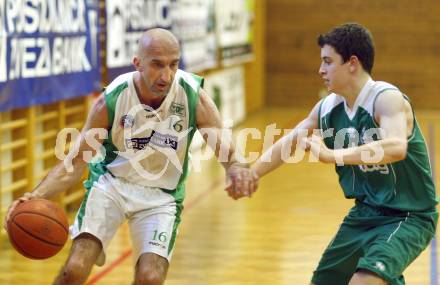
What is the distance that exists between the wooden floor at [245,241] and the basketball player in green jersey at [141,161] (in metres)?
1.51

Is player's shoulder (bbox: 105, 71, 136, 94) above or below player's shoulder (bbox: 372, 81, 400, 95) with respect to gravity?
below

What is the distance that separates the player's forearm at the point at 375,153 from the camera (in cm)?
377

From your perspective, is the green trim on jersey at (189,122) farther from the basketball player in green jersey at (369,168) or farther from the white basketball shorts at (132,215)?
the basketball player in green jersey at (369,168)

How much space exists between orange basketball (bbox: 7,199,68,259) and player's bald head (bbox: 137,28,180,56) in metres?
0.98

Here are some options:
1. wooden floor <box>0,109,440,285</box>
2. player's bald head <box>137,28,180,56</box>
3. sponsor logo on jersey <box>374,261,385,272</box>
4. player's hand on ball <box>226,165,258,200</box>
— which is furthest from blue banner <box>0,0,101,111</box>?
sponsor logo on jersey <box>374,261,385,272</box>

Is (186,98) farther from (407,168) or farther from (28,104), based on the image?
(28,104)

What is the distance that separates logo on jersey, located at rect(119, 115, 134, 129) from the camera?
14.5ft

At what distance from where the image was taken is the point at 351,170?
14.0 feet

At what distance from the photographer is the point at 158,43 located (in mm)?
4211

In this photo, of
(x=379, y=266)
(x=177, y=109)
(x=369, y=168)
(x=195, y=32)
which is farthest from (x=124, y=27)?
(x=379, y=266)

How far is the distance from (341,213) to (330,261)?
13.7 feet

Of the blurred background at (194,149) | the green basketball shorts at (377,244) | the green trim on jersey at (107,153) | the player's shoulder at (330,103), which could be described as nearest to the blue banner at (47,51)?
the blurred background at (194,149)

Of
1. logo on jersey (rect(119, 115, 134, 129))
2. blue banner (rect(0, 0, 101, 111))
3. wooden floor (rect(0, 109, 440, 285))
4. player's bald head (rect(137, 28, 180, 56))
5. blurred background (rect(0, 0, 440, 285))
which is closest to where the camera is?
player's bald head (rect(137, 28, 180, 56))

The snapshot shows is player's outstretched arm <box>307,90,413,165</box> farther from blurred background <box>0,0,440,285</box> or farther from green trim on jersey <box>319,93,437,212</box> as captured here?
blurred background <box>0,0,440,285</box>
